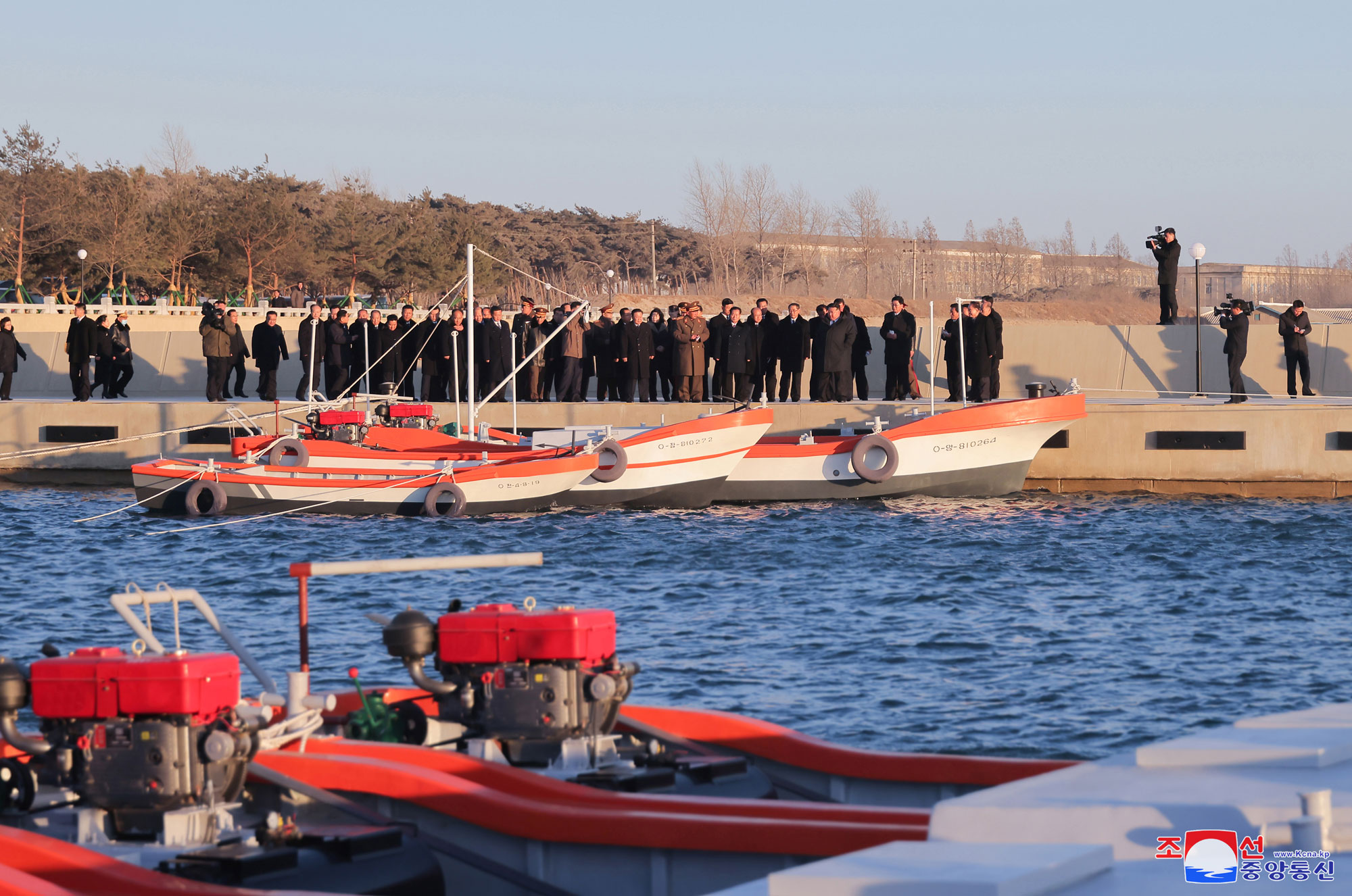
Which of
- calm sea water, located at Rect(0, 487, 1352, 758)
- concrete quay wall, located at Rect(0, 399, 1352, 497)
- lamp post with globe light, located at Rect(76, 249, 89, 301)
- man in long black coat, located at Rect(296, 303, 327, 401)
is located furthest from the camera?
lamp post with globe light, located at Rect(76, 249, 89, 301)

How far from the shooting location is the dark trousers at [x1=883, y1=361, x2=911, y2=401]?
25672 mm

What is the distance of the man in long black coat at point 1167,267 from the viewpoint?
26.9 m

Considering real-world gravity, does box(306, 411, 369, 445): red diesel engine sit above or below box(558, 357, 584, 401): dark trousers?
below

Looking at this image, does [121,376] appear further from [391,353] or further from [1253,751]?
[1253,751]

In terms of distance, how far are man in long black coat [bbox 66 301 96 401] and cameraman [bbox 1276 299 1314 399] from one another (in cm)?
1995

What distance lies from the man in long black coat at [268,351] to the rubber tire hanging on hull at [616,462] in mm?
8506

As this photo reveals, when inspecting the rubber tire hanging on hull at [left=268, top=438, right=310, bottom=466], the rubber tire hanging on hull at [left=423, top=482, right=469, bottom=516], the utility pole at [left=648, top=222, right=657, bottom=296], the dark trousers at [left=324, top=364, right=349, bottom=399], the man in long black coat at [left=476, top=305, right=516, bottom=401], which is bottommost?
the rubber tire hanging on hull at [left=423, top=482, right=469, bottom=516]

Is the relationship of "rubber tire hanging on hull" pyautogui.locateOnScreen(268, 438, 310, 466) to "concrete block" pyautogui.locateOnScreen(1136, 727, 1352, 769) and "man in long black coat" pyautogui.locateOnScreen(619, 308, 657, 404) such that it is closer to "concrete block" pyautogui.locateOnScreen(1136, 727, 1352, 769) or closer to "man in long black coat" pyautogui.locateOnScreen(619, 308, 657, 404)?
"man in long black coat" pyautogui.locateOnScreen(619, 308, 657, 404)

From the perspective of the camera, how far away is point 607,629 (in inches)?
287

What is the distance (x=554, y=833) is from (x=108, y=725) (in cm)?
184

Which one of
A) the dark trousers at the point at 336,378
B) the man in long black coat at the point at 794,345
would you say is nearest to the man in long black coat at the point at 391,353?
the dark trousers at the point at 336,378

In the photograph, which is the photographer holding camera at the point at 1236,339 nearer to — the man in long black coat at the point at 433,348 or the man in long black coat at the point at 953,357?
the man in long black coat at the point at 953,357

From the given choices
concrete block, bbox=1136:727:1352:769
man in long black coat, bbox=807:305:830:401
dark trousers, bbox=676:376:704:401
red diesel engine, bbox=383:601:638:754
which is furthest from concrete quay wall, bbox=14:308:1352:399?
concrete block, bbox=1136:727:1352:769

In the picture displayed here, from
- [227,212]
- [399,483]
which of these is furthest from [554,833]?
[227,212]
